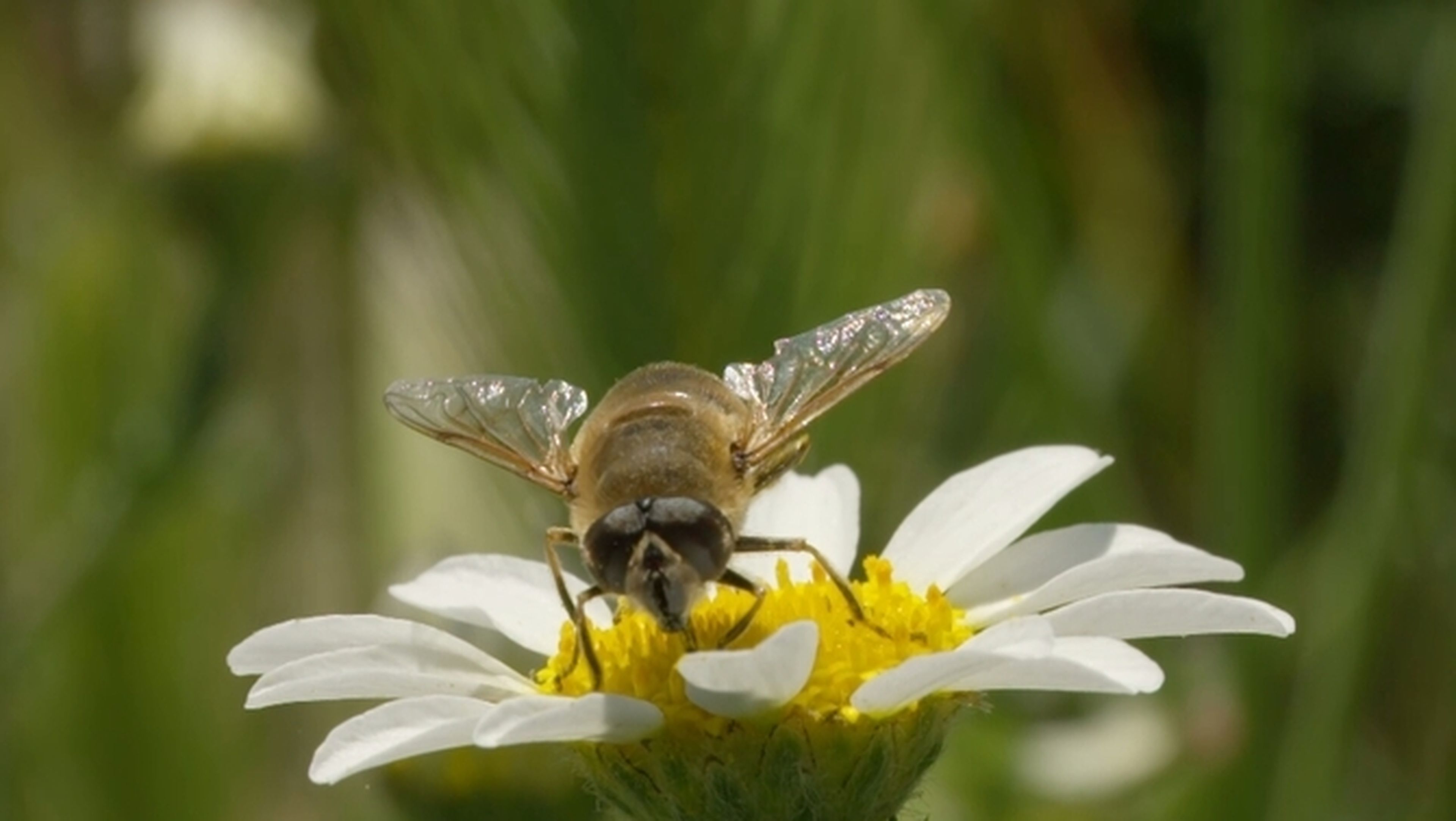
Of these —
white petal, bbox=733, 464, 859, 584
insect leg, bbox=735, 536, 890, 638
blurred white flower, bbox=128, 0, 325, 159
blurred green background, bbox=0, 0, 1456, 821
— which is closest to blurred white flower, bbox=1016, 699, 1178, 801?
blurred green background, bbox=0, 0, 1456, 821

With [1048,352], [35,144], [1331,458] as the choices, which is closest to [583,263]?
[1048,352]

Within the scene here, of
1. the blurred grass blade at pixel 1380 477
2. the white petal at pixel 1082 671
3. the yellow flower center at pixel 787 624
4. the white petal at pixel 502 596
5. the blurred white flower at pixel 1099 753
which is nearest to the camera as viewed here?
the white petal at pixel 1082 671

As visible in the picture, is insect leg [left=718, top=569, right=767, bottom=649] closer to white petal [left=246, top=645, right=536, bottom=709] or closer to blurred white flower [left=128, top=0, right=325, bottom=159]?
white petal [left=246, top=645, right=536, bottom=709]

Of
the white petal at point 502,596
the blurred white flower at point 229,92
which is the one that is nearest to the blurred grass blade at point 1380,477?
the white petal at point 502,596

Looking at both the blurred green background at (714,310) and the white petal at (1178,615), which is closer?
the white petal at (1178,615)

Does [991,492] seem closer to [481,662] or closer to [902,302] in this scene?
[902,302]

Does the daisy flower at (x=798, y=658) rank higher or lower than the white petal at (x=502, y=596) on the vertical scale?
lower

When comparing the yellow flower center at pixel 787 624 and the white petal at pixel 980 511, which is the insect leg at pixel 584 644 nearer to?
the yellow flower center at pixel 787 624
